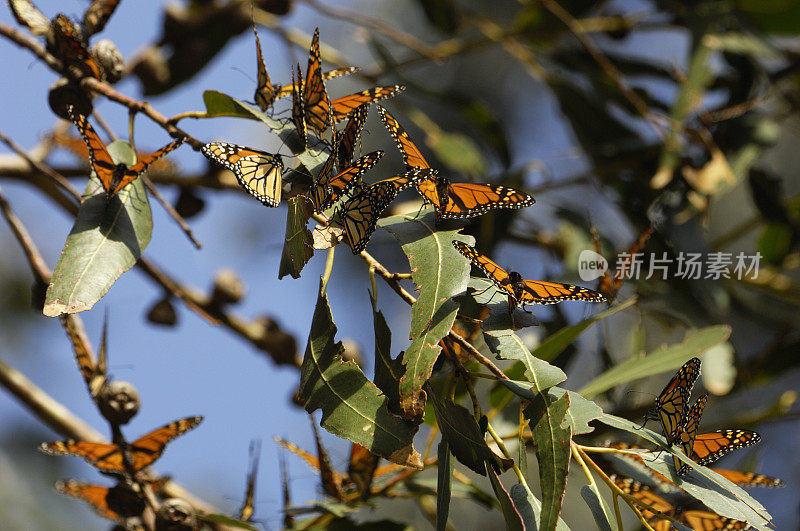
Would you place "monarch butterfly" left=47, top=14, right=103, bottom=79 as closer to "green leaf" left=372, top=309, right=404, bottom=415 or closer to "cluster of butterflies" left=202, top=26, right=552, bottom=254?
"cluster of butterflies" left=202, top=26, right=552, bottom=254

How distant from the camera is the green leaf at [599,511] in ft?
2.44

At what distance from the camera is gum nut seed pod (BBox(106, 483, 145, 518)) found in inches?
38.3

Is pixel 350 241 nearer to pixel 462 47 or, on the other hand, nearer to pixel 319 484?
pixel 319 484

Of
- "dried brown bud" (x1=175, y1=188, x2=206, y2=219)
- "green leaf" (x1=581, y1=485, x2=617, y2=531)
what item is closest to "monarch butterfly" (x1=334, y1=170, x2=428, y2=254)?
"green leaf" (x1=581, y1=485, x2=617, y2=531)

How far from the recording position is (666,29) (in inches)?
84.5

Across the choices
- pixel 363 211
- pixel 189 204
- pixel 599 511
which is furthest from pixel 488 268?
pixel 189 204

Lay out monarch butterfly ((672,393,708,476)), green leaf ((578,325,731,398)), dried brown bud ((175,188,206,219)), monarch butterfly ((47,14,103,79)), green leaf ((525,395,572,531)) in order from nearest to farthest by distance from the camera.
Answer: green leaf ((525,395,572,531)), monarch butterfly ((672,393,708,476)), monarch butterfly ((47,14,103,79)), green leaf ((578,325,731,398)), dried brown bud ((175,188,206,219))

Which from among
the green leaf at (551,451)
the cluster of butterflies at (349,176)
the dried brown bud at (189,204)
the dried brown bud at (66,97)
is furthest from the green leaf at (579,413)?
the dried brown bud at (189,204)

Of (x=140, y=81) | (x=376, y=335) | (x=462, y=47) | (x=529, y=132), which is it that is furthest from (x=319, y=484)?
(x=529, y=132)

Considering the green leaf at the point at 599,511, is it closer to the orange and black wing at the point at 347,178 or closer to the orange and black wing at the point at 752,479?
the orange and black wing at the point at 752,479

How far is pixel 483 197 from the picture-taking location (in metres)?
0.86

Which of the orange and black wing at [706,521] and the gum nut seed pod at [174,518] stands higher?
the orange and black wing at [706,521]

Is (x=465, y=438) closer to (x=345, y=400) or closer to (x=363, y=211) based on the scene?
(x=345, y=400)

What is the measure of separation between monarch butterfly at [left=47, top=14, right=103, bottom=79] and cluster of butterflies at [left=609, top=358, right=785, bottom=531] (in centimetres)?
79
